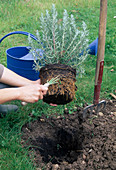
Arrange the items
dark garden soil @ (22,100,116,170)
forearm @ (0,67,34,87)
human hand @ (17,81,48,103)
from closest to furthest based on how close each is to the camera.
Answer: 1. human hand @ (17,81,48,103)
2. dark garden soil @ (22,100,116,170)
3. forearm @ (0,67,34,87)

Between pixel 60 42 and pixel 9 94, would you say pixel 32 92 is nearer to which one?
pixel 9 94

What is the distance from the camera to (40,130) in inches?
94.1

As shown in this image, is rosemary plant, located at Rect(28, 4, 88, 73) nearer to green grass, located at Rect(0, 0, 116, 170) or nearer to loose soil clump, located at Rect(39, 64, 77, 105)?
loose soil clump, located at Rect(39, 64, 77, 105)

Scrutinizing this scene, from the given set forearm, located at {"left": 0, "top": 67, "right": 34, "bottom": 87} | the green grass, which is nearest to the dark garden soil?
the green grass

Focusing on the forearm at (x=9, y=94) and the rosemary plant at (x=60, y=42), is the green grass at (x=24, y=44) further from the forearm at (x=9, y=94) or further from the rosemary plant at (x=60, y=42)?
the rosemary plant at (x=60, y=42)

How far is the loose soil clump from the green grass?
64 centimetres

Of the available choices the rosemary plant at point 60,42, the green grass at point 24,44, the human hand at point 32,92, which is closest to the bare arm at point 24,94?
the human hand at point 32,92

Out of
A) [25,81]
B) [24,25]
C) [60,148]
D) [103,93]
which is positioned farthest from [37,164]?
[24,25]

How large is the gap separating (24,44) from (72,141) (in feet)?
9.36

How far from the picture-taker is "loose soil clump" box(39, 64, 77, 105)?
184 cm

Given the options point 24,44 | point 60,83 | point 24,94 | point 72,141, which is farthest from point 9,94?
point 24,44

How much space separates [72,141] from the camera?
2217mm

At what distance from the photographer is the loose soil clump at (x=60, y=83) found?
6.03 ft

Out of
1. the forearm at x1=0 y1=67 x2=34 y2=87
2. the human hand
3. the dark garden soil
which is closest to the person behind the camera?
the human hand
